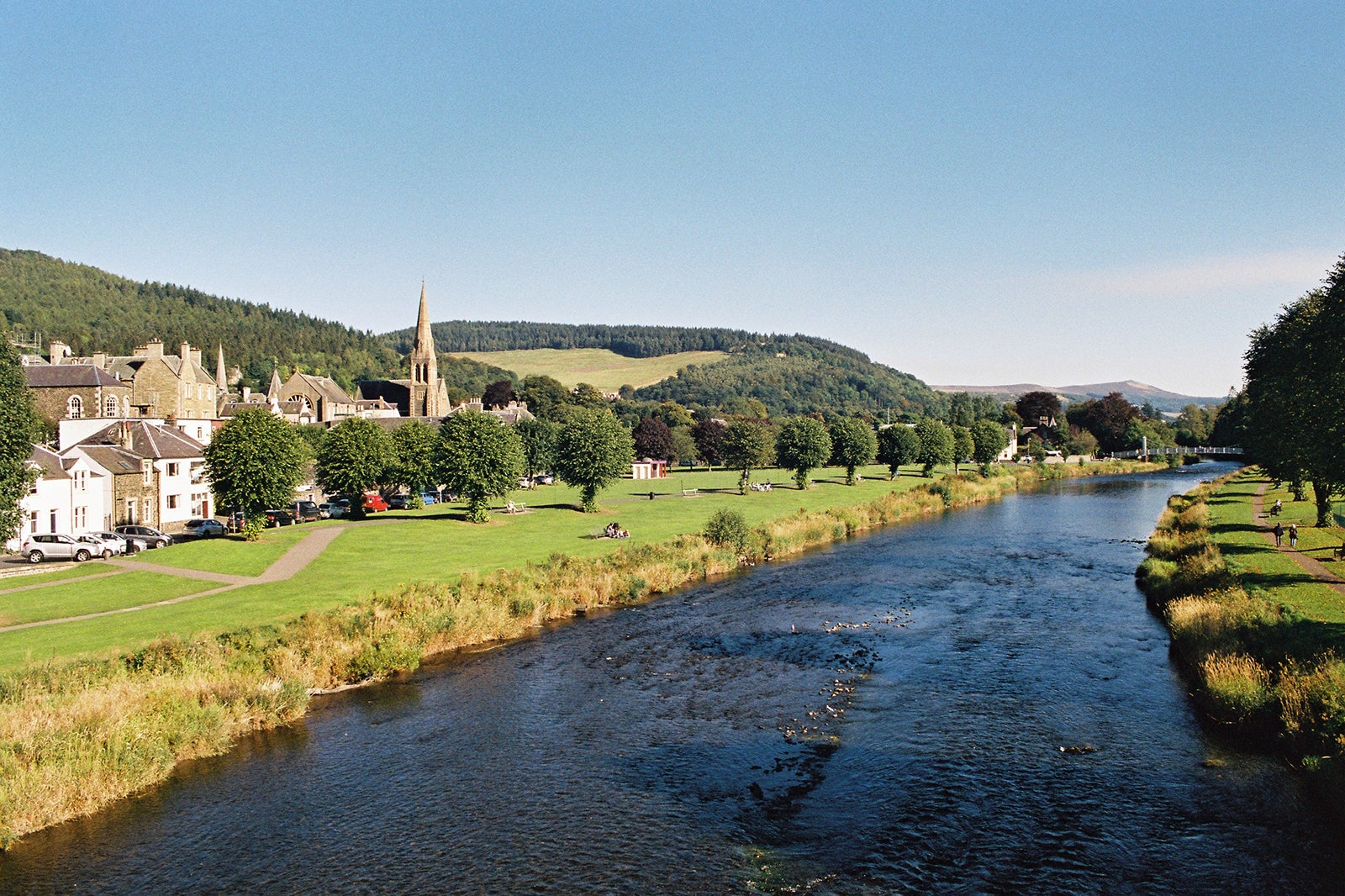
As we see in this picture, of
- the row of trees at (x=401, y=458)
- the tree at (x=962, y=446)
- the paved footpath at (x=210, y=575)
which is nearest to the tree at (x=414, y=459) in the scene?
the row of trees at (x=401, y=458)

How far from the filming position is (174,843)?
21.1 meters

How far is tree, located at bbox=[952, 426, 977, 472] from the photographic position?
137250 millimetres

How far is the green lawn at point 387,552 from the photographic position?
110ft

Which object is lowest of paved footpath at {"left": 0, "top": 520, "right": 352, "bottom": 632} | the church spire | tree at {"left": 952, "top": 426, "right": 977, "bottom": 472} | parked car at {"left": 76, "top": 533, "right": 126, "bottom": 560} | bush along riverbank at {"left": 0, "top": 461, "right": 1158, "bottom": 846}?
bush along riverbank at {"left": 0, "top": 461, "right": 1158, "bottom": 846}

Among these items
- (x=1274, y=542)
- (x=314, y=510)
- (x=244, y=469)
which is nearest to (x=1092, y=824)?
(x=1274, y=542)

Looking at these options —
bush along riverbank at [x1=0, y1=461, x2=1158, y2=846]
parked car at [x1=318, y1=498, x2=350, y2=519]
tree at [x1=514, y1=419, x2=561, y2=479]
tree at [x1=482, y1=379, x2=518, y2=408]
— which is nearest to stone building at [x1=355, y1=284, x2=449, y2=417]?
tree at [x1=482, y1=379, x2=518, y2=408]

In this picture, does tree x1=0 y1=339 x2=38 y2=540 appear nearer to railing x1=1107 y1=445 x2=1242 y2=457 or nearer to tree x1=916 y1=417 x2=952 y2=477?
tree x1=916 y1=417 x2=952 y2=477

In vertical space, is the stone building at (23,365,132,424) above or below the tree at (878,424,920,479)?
above

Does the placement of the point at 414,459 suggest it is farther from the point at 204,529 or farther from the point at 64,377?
the point at 64,377

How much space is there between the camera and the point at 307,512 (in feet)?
253

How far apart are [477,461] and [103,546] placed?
26778mm

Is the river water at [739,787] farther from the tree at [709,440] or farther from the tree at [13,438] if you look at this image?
the tree at [709,440]

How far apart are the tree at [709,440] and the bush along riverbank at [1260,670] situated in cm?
10990

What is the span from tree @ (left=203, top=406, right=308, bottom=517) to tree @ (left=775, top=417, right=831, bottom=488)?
61.1m
